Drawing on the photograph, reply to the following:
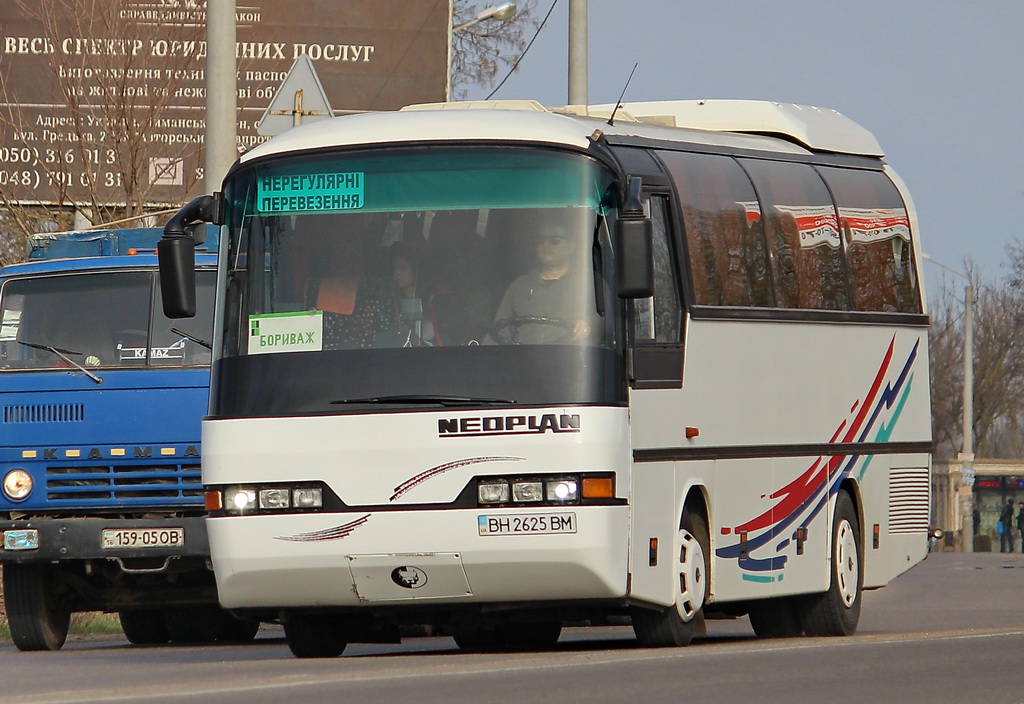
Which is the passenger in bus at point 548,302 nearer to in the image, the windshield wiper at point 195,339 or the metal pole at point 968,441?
the windshield wiper at point 195,339

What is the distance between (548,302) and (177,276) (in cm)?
221

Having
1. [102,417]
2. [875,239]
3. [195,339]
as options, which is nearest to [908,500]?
[875,239]

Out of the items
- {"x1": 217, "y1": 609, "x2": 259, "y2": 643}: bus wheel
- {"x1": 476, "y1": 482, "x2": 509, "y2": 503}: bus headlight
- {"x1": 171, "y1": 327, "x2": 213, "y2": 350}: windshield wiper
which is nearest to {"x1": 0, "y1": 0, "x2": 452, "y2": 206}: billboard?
{"x1": 217, "y1": 609, "x2": 259, "y2": 643}: bus wheel

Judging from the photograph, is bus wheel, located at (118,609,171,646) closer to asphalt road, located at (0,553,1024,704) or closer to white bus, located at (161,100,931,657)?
asphalt road, located at (0,553,1024,704)

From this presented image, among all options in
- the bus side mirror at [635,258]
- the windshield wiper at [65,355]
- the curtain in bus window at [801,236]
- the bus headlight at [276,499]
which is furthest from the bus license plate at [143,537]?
the bus side mirror at [635,258]

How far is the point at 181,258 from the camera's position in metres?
12.8

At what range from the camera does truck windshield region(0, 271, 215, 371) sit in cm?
1554

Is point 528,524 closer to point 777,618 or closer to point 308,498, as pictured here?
point 308,498

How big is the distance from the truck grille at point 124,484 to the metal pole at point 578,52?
847 centimetres

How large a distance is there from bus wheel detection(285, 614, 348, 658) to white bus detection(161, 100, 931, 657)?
1cm

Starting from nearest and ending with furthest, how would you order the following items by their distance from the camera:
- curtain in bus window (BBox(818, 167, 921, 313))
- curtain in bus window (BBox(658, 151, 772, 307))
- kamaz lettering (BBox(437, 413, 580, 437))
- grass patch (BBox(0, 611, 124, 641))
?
kamaz lettering (BBox(437, 413, 580, 437)), curtain in bus window (BBox(658, 151, 772, 307)), curtain in bus window (BBox(818, 167, 921, 313)), grass patch (BBox(0, 611, 124, 641))

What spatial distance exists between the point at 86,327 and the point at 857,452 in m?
5.46

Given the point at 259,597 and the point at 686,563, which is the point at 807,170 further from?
the point at 259,597

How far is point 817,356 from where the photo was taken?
592 inches
